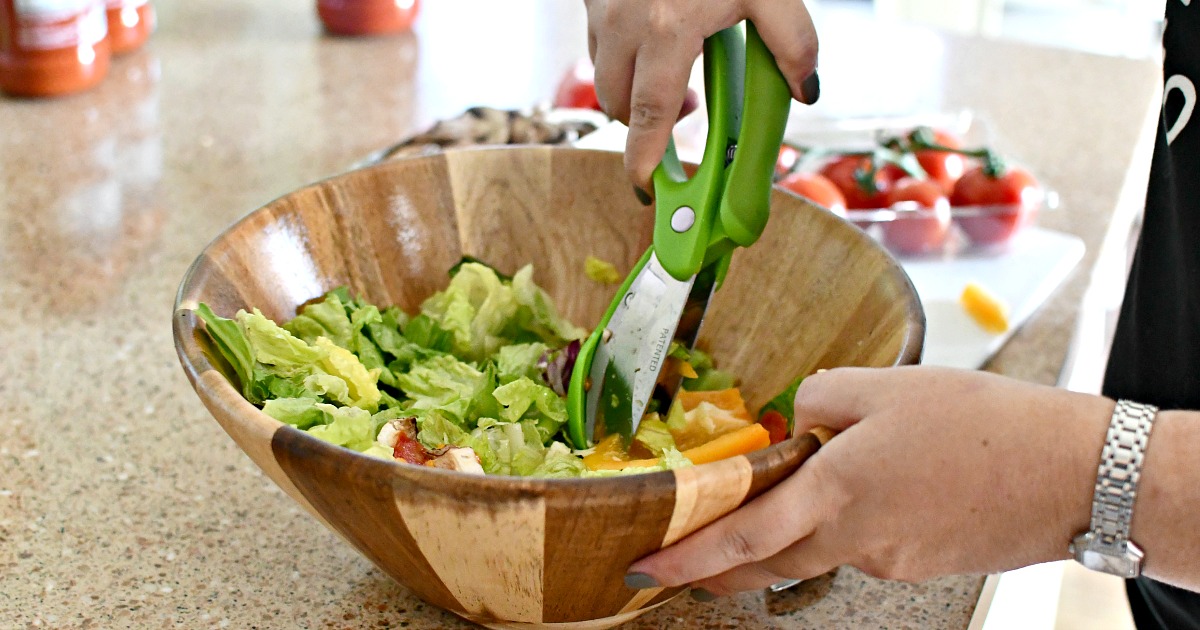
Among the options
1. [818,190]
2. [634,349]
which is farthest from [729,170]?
[818,190]

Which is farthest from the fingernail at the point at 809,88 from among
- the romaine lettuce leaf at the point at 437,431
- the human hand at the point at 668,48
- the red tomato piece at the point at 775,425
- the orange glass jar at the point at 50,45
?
the orange glass jar at the point at 50,45

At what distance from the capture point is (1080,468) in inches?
26.6

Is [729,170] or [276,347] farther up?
[729,170]

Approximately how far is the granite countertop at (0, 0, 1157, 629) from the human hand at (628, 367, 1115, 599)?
0.62ft

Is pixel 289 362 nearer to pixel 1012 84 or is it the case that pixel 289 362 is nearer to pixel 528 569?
pixel 528 569

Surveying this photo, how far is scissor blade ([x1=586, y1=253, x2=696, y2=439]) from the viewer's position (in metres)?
0.84

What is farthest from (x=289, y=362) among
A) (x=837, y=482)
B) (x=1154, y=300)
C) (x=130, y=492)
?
(x=1154, y=300)

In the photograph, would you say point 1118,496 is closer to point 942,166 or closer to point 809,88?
point 809,88

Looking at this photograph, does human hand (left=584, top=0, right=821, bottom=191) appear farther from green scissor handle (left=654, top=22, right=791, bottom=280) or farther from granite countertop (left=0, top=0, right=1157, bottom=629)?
granite countertop (left=0, top=0, right=1157, bottom=629)

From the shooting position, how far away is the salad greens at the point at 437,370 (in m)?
0.80

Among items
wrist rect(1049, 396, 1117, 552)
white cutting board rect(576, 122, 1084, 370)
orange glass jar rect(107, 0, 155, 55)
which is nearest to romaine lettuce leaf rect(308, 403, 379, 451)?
wrist rect(1049, 396, 1117, 552)

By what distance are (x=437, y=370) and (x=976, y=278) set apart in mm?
780

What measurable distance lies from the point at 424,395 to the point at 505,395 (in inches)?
3.3

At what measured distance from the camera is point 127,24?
6.48ft
